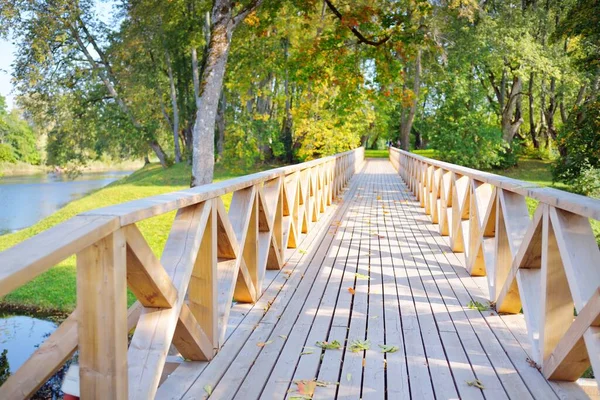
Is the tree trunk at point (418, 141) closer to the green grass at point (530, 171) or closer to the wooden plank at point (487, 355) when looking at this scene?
the green grass at point (530, 171)

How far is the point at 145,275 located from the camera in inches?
89.4

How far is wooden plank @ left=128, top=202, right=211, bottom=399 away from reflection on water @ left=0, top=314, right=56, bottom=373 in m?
4.79

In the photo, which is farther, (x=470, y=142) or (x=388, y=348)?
(x=470, y=142)

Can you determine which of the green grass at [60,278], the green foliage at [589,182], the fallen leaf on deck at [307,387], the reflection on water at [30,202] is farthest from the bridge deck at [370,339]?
the reflection on water at [30,202]

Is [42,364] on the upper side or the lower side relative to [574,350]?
upper

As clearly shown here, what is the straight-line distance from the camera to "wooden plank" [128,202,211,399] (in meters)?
2.32

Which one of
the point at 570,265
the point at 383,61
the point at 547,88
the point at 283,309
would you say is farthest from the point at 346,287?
the point at 547,88

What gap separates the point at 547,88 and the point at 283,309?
28091mm

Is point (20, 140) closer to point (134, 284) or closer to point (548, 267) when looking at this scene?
point (134, 284)

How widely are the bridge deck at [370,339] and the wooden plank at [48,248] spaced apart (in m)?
1.33

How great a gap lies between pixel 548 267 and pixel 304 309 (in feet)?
6.55

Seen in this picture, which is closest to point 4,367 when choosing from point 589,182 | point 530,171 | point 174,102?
point 589,182

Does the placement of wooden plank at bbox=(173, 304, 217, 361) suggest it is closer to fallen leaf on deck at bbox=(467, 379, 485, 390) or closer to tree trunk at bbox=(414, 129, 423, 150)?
fallen leaf on deck at bbox=(467, 379, 485, 390)

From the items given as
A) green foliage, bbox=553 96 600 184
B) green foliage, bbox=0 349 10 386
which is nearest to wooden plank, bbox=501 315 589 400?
green foliage, bbox=0 349 10 386
